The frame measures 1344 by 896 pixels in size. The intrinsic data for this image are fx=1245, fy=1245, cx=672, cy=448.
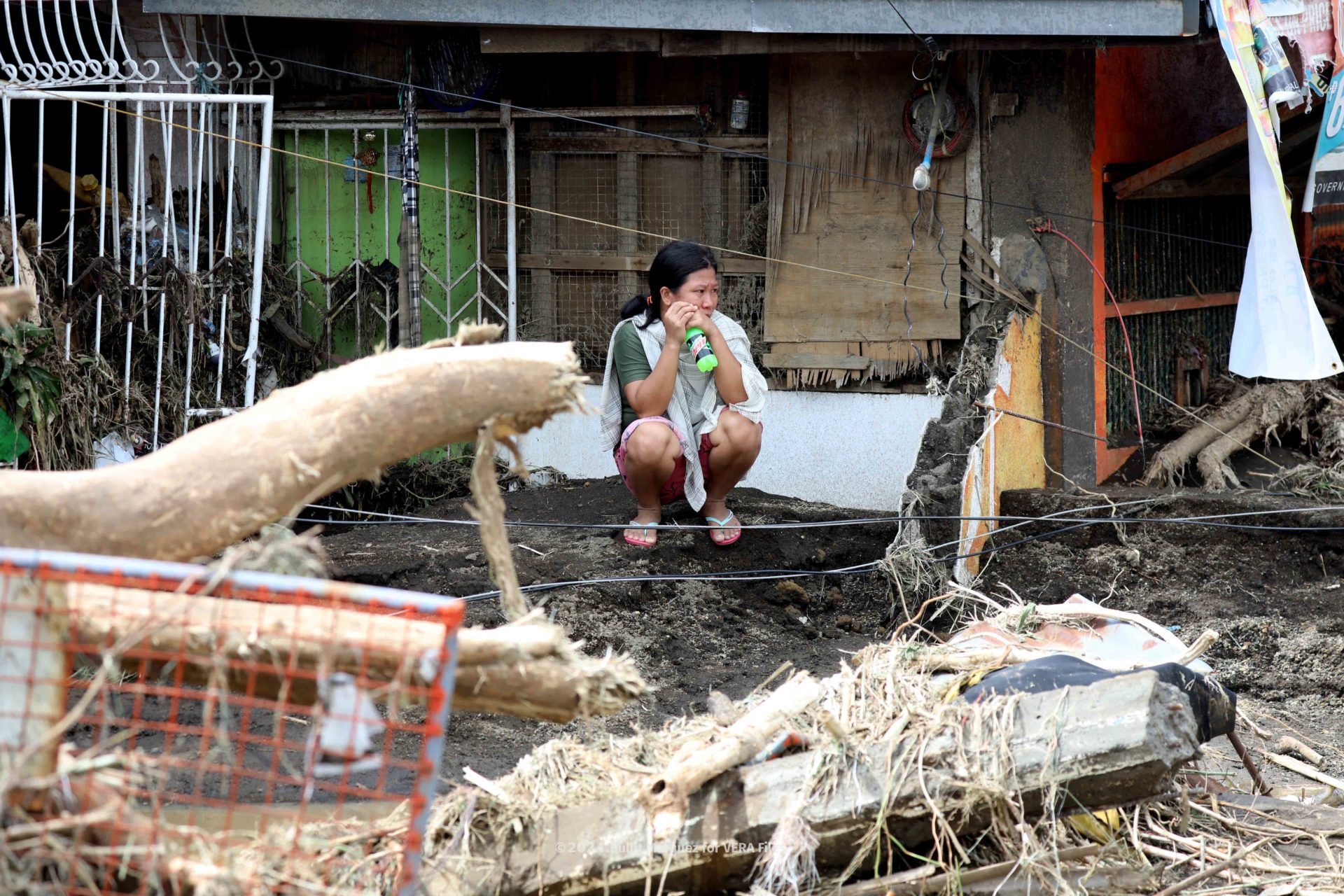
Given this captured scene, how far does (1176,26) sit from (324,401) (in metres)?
4.47

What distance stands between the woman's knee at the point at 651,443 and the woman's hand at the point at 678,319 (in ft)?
1.25

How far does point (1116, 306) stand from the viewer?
655cm

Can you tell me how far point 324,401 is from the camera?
222 centimetres

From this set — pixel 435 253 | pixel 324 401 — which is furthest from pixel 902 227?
pixel 324 401

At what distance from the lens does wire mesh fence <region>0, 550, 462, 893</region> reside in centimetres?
187

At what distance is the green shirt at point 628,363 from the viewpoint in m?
5.61

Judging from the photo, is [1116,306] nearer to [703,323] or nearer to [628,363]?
[703,323]

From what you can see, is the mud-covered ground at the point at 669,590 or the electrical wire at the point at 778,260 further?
the electrical wire at the point at 778,260

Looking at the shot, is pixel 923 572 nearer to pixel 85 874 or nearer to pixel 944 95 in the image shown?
pixel 944 95

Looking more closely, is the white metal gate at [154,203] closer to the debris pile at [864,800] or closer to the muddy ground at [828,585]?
the muddy ground at [828,585]

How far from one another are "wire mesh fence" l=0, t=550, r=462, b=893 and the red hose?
5.00 m

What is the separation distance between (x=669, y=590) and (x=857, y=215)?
2.40m

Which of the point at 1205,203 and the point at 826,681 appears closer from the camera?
the point at 826,681

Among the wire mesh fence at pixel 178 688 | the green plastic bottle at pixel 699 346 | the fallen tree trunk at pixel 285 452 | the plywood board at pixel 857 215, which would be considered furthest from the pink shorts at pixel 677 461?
the wire mesh fence at pixel 178 688
